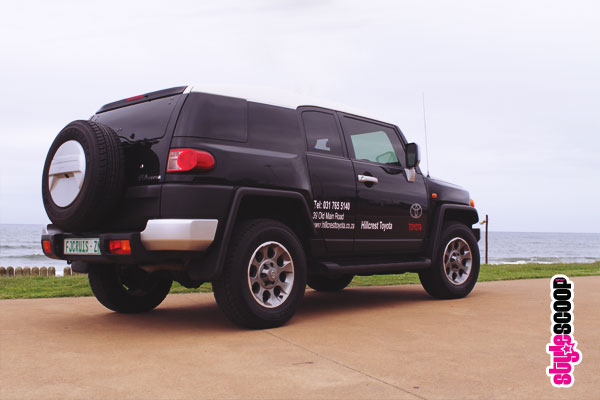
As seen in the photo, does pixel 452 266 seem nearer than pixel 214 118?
No

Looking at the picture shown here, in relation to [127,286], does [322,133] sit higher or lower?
higher

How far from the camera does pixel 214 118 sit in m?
4.77

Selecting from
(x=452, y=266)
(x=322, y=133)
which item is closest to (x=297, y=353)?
(x=322, y=133)

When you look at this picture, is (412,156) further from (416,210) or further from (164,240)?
(164,240)

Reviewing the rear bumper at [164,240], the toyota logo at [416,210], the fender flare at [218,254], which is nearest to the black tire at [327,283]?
the toyota logo at [416,210]

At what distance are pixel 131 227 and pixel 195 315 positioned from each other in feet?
4.97

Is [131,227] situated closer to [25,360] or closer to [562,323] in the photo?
[25,360]

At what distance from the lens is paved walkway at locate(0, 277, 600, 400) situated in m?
3.06

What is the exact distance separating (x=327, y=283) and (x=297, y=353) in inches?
165

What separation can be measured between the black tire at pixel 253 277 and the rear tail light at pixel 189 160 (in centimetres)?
62

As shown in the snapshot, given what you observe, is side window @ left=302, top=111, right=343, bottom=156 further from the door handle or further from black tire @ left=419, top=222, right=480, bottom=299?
black tire @ left=419, top=222, right=480, bottom=299

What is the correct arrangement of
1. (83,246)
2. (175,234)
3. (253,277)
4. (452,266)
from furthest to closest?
(452,266)
(253,277)
(83,246)
(175,234)

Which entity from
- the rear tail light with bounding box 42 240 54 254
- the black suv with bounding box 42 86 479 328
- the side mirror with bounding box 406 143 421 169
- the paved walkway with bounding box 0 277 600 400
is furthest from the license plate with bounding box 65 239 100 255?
the side mirror with bounding box 406 143 421 169

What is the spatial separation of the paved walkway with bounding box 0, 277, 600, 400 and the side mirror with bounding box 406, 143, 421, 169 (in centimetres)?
160
